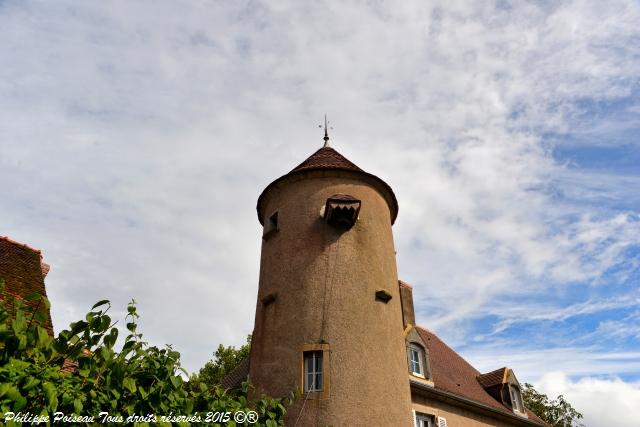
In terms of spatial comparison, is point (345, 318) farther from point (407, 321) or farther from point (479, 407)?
point (479, 407)

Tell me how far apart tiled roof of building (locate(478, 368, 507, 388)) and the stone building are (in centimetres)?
348

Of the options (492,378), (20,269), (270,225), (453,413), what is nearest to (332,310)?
(270,225)

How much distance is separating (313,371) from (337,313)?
4.80 ft

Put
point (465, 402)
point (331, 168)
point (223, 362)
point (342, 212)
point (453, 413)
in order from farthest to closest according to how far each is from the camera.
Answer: point (223, 362)
point (465, 402)
point (453, 413)
point (331, 168)
point (342, 212)

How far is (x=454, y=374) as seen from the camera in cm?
1806

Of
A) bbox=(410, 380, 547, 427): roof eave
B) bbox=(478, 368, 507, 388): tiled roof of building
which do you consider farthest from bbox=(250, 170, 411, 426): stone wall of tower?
bbox=(478, 368, 507, 388): tiled roof of building

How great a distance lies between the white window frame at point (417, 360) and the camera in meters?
15.2

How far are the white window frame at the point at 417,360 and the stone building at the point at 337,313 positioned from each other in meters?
0.04

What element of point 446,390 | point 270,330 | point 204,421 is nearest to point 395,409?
point 270,330

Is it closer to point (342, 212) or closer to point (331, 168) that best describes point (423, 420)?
point (342, 212)

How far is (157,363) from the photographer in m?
6.00

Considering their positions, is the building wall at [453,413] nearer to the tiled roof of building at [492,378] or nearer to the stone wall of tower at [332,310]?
A: the tiled roof of building at [492,378]

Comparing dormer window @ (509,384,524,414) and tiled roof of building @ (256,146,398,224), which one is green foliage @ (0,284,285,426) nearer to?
tiled roof of building @ (256,146,398,224)

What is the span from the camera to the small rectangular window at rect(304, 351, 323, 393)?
35.4 ft
